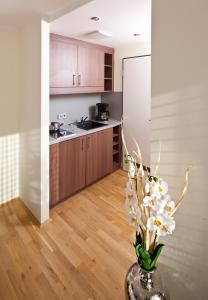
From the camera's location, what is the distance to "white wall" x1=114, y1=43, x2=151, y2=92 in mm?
3459

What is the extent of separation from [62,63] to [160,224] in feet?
8.80

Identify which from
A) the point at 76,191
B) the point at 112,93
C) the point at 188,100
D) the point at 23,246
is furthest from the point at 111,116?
the point at 188,100

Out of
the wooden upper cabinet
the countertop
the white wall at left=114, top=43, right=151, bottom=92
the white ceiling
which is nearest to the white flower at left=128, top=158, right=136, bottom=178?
the white ceiling

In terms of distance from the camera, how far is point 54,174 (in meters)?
2.75

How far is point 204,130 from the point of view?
3.29 ft

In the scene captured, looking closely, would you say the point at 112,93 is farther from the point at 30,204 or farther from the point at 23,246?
the point at 23,246

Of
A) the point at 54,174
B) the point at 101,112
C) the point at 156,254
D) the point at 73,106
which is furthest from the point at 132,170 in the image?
the point at 101,112

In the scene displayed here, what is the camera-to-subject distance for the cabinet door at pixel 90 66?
325cm

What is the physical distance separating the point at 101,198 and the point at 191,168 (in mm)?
2242

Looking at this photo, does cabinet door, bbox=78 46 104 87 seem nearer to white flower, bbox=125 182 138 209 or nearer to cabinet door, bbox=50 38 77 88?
cabinet door, bbox=50 38 77 88

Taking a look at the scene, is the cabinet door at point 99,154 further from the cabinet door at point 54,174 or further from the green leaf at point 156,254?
the green leaf at point 156,254

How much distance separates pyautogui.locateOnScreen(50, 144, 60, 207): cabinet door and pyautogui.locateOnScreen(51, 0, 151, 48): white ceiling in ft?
4.59

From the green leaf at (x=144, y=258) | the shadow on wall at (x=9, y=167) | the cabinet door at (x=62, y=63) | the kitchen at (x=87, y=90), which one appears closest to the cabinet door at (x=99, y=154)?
the kitchen at (x=87, y=90)

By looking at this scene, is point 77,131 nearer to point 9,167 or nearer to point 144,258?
point 9,167
